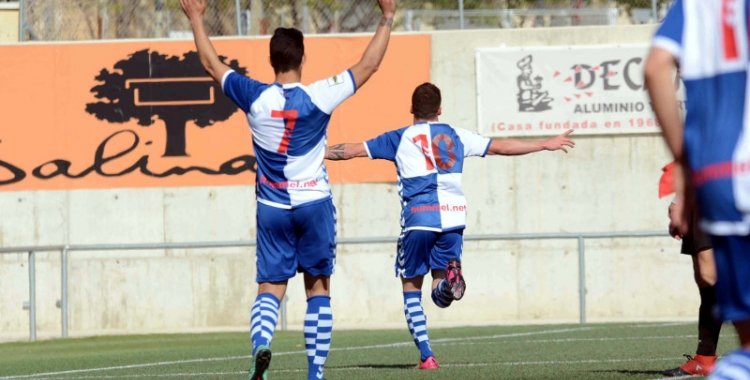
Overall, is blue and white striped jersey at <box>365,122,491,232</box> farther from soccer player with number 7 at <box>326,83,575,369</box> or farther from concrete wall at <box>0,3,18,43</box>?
concrete wall at <box>0,3,18,43</box>

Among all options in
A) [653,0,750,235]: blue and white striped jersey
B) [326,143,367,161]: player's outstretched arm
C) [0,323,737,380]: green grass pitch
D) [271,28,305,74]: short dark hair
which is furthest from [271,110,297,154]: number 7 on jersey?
[653,0,750,235]: blue and white striped jersey

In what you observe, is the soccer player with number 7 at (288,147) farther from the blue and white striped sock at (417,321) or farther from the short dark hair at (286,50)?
the blue and white striped sock at (417,321)

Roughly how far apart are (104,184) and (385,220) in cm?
445

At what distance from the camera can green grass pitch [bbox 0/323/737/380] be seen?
28.9ft

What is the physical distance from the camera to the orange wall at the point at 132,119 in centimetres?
1922

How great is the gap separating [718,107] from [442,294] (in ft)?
20.6

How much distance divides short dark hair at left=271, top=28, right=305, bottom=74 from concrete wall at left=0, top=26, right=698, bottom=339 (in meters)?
12.2

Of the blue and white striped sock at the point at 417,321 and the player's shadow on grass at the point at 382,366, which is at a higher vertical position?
the blue and white striped sock at the point at 417,321

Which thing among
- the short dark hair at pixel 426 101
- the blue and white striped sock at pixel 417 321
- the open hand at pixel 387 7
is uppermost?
the open hand at pixel 387 7

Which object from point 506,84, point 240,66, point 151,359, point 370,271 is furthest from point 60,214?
point 151,359

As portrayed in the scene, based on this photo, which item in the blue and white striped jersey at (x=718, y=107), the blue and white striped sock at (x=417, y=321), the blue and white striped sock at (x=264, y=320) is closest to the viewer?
the blue and white striped jersey at (x=718, y=107)

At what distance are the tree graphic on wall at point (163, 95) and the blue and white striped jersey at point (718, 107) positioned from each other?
16.5 meters

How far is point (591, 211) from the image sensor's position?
19.5 m

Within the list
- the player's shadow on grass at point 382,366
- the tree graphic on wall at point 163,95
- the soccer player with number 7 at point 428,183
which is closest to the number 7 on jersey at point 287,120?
the soccer player with number 7 at point 428,183
